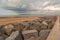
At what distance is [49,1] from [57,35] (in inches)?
12.7

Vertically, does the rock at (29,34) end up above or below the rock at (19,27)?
below

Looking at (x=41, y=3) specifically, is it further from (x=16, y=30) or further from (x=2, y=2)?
(x=16, y=30)

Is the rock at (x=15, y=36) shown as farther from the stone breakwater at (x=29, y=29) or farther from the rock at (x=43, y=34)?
the rock at (x=43, y=34)

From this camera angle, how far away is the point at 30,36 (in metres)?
0.85

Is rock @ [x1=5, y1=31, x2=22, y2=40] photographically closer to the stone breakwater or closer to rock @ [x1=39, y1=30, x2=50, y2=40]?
the stone breakwater

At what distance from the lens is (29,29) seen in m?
0.89

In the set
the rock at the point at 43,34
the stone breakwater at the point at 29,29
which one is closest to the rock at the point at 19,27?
the stone breakwater at the point at 29,29

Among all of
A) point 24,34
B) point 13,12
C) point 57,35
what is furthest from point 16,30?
point 13,12

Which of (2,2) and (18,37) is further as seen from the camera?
(18,37)

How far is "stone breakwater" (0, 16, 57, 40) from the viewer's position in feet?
2.73

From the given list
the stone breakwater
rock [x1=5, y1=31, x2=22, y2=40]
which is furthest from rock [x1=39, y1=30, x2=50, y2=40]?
rock [x1=5, y1=31, x2=22, y2=40]

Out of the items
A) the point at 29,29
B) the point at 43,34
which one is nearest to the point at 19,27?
the point at 29,29

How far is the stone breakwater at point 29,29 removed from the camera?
83 cm

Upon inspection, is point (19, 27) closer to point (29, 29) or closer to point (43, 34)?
point (29, 29)
